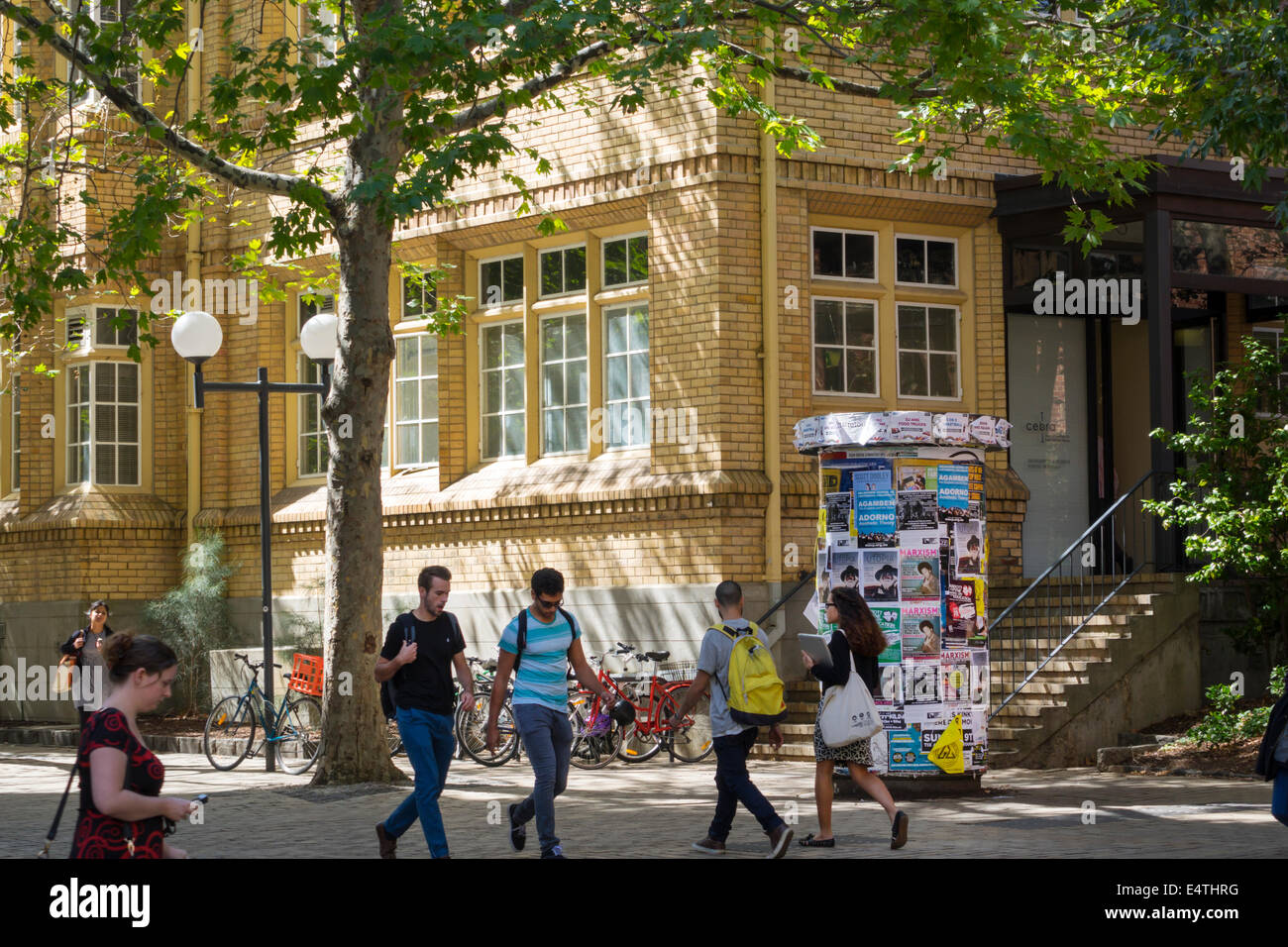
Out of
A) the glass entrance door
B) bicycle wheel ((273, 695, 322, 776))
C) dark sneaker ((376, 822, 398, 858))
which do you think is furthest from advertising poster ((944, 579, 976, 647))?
bicycle wheel ((273, 695, 322, 776))

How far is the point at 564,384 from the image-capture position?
1956 cm

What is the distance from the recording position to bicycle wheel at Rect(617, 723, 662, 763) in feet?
55.5

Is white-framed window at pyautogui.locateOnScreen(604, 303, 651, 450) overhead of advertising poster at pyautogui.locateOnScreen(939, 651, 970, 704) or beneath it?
overhead

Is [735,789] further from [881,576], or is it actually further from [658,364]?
[658,364]

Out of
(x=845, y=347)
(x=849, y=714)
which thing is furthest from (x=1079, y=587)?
(x=849, y=714)

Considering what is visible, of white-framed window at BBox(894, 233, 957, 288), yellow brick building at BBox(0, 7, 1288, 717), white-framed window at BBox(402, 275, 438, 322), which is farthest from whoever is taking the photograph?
white-framed window at BBox(402, 275, 438, 322)

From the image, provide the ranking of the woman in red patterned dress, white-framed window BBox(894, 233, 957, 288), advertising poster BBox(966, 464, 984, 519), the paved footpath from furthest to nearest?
white-framed window BBox(894, 233, 957, 288)
advertising poster BBox(966, 464, 984, 519)
the paved footpath
the woman in red patterned dress

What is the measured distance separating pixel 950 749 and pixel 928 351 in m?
6.79

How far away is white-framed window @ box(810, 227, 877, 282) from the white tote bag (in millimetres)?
8332

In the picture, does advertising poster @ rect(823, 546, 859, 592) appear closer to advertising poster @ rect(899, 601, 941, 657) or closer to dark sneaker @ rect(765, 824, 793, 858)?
advertising poster @ rect(899, 601, 941, 657)

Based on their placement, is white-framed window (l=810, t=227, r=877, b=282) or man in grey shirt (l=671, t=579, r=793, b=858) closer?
man in grey shirt (l=671, t=579, r=793, b=858)

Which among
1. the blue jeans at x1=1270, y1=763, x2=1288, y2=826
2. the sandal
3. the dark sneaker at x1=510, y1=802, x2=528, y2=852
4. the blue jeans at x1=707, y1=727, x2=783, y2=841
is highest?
the blue jeans at x1=1270, y1=763, x2=1288, y2=826

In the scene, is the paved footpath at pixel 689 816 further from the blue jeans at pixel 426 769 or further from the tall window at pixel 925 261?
the tall window at pixel 925 261
